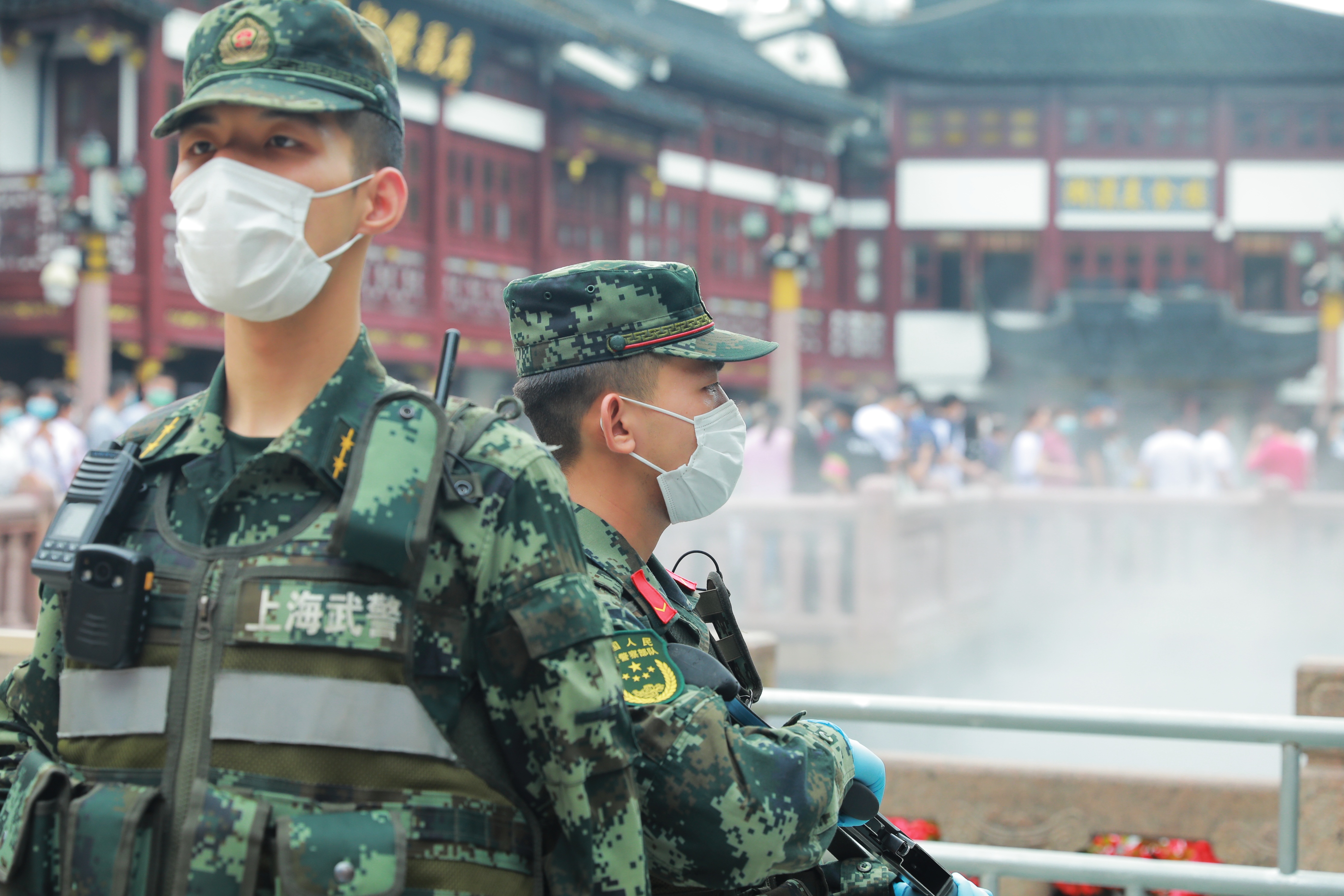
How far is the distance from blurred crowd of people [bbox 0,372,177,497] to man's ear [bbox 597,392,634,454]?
5.77 metres

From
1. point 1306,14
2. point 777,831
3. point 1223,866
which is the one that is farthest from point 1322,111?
point 777,831

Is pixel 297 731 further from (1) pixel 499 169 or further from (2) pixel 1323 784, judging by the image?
(1) pixel 499 169

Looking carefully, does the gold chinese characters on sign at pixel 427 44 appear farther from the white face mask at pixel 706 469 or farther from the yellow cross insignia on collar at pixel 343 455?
the yellow cross insignia on collar at pixel 343 455

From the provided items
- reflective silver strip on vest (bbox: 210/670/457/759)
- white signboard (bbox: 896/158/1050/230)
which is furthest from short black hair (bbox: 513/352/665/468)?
white signboard (bbox: 896/158/1050/230)

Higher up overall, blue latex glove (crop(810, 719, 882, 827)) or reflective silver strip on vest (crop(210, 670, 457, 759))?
reflective silver strip on vest (crop(210, 670, 457, 759))

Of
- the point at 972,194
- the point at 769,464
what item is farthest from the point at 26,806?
the point at 972,194

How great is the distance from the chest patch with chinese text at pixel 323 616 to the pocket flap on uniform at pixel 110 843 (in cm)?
19

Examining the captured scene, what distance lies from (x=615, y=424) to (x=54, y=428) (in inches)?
306

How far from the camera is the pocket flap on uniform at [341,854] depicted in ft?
3.98

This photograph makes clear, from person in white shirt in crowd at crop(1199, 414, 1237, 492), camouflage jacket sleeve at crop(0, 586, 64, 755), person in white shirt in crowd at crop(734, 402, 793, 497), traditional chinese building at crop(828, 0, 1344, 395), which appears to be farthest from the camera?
traditional chinese building at crop(828, 0, 1344, 395)

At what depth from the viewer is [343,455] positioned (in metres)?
1.32

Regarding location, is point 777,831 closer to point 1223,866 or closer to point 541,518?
point 541,518

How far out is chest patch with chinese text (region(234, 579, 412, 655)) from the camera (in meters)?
1.26

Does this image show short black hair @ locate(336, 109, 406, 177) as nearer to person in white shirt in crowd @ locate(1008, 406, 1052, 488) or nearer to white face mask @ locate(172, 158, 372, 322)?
white face mask @ locate(172, 158, 372, 322)
